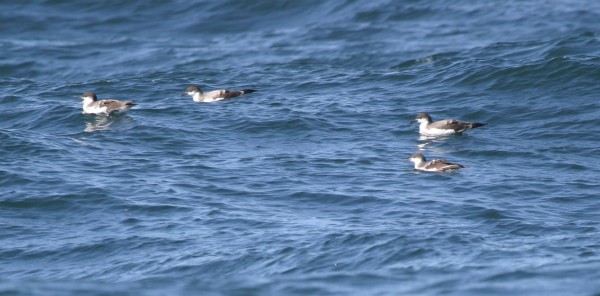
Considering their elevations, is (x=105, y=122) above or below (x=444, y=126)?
above

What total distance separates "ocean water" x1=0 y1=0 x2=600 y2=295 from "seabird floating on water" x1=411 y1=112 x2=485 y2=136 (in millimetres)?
237

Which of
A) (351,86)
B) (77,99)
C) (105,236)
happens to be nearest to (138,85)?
(77,99)

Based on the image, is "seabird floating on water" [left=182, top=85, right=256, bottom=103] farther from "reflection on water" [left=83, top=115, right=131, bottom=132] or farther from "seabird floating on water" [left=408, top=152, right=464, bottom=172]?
"seabird floating on water" [left=408, top=152, right=464, bottom=172]

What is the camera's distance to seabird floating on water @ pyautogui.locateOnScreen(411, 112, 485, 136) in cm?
2105

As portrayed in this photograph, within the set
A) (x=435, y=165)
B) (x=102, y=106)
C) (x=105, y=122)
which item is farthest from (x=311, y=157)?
(x=102, y=106)

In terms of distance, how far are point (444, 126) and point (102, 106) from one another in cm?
666

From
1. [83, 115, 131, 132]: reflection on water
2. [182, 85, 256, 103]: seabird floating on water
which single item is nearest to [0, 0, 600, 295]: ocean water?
[83, 115, 131, 132]: reflection on water

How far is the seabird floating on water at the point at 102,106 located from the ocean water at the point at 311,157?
0.24m

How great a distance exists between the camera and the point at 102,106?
898 inches

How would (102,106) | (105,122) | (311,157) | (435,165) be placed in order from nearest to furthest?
1. (435,165)
2. (311,157)
3. (105,122)
4. (102,106)

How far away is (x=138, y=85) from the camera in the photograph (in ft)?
87.3

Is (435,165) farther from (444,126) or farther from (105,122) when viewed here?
(105,122)

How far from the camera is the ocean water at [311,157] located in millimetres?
14305

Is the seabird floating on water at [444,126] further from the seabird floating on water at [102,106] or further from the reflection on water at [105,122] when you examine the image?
the reflection on water at [105,122]
